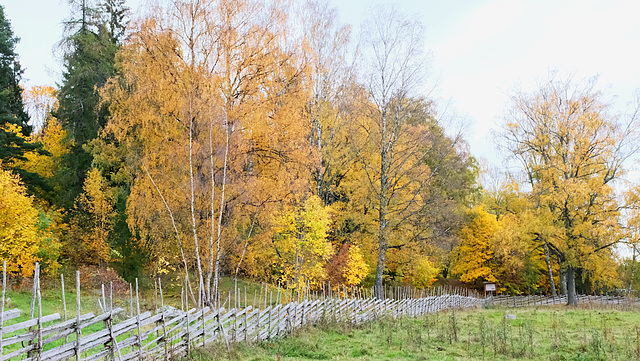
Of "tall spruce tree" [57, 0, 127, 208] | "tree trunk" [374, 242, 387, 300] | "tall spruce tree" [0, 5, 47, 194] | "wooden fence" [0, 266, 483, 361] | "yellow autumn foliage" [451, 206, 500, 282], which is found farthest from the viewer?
"yellow autumn foliage" [451, 206, 500, 282]

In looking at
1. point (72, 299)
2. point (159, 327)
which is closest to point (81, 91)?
point (72, 299)

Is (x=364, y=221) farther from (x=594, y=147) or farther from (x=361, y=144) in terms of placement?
(x=594, y=147)

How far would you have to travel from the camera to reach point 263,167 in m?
14.1

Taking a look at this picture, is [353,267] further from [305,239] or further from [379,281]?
[305,239]

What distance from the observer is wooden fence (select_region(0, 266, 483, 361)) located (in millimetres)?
5387

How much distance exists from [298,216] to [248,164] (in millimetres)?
3140

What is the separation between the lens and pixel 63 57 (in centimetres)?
2431

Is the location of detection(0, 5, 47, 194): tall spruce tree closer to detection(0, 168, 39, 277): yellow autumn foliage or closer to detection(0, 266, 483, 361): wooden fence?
detection(0, 168, 39, 277): yellow autumn foliage

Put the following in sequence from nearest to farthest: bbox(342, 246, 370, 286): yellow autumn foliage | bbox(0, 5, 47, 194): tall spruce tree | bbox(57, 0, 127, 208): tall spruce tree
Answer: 1. bbox(342, 246, 370, 286): yellow autumn foliage
2. bbox(0, 5, 47, 194): tall spruce tree
3. bbox(57, 0, 127, 208): tall spruce tree

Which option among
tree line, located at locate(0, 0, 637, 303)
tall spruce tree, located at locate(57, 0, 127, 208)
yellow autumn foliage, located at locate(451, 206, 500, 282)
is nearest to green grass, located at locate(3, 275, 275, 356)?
tree line, located at locate(0, 0, 637, 303)

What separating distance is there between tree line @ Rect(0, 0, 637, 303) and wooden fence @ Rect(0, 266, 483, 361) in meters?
2.21

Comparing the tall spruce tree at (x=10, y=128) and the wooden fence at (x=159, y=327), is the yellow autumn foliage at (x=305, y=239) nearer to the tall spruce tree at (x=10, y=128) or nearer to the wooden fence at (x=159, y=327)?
the wooden fence at (x=159, y=327)

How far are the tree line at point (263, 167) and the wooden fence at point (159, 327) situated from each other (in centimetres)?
221

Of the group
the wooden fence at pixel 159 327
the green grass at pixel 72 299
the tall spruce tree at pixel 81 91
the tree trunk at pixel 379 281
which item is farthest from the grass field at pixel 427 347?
the tall spruce tree at pixel 81 91
